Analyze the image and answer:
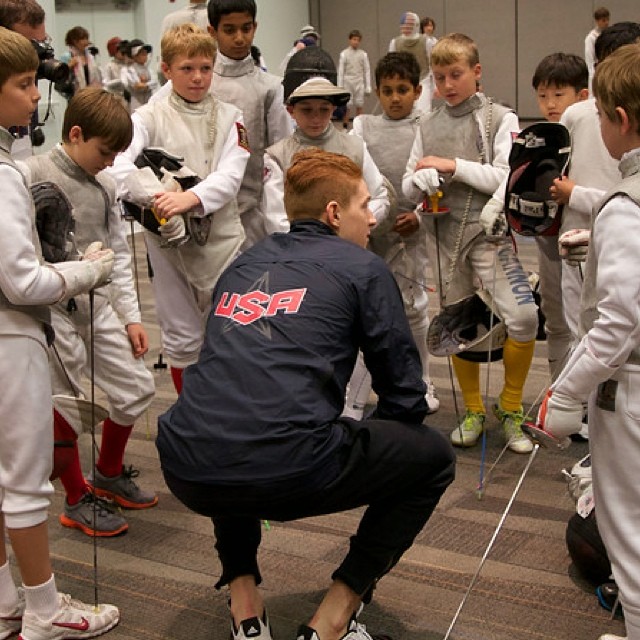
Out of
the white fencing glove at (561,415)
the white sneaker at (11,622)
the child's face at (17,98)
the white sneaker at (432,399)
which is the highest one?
the child's face at (17,98)

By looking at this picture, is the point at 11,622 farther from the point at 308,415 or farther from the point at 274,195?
the point at 274,195

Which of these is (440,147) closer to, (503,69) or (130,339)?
(130,339)

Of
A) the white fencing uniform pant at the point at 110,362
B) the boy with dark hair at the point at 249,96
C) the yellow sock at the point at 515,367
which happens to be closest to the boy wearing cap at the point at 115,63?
the boy with dark hair at the point at 249,96

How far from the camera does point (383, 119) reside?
156 inches

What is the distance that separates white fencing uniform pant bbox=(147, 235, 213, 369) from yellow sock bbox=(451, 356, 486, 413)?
0.96m

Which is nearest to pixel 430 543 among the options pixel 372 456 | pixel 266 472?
pixel 372 456

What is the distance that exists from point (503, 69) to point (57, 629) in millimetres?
15144

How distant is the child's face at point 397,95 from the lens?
3867 mm

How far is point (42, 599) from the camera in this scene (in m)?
2.37

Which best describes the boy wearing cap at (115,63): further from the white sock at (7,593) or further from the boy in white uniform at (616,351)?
the boy in white uniform at (616,351)

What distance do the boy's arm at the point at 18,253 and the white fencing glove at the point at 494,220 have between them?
167 centimetres

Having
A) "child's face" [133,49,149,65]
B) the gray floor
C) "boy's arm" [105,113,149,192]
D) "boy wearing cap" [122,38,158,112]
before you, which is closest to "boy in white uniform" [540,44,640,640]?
the gray floor

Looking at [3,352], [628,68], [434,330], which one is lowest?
[434,330]

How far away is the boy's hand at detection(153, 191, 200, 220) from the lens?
10.6 feet
